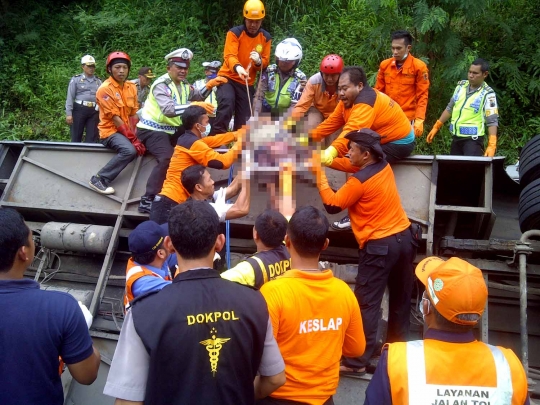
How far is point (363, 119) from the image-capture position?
4809 mm

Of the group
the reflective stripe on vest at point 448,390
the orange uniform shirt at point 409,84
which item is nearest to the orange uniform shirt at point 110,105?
the orange uniform shirt at point 409,84

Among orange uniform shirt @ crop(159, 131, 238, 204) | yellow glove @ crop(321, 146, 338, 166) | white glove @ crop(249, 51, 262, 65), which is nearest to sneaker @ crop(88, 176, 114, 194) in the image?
orange uniform shirt @ crop(159, 131, 238, 204)

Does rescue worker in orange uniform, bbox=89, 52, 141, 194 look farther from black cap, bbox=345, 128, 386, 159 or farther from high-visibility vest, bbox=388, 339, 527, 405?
high-visibility vest, bbox=388, 339, 527, 405

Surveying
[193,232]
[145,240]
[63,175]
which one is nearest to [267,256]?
[145,240]

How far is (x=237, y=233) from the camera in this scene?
243 inches

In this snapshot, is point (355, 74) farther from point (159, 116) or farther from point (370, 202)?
point (159, 116)

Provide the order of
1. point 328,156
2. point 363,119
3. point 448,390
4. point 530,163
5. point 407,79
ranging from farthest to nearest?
1. point 407,79
2. point 530,163
3. point 363,119
4. point 328,156
5. point 448,390

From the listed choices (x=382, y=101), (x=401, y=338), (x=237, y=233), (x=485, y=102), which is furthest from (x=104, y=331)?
(x=485, y=102)

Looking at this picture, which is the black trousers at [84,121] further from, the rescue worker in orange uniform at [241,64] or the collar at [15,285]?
the collar at [15,285]

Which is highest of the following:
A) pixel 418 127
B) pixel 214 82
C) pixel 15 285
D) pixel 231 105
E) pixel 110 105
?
pixel 214 82

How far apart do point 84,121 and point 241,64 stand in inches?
137

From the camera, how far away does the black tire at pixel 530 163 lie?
5.18 meters

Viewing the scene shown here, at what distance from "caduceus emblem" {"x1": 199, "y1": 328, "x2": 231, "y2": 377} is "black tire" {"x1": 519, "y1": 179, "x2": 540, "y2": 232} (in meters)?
3.61

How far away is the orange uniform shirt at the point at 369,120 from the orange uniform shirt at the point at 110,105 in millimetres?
2520
